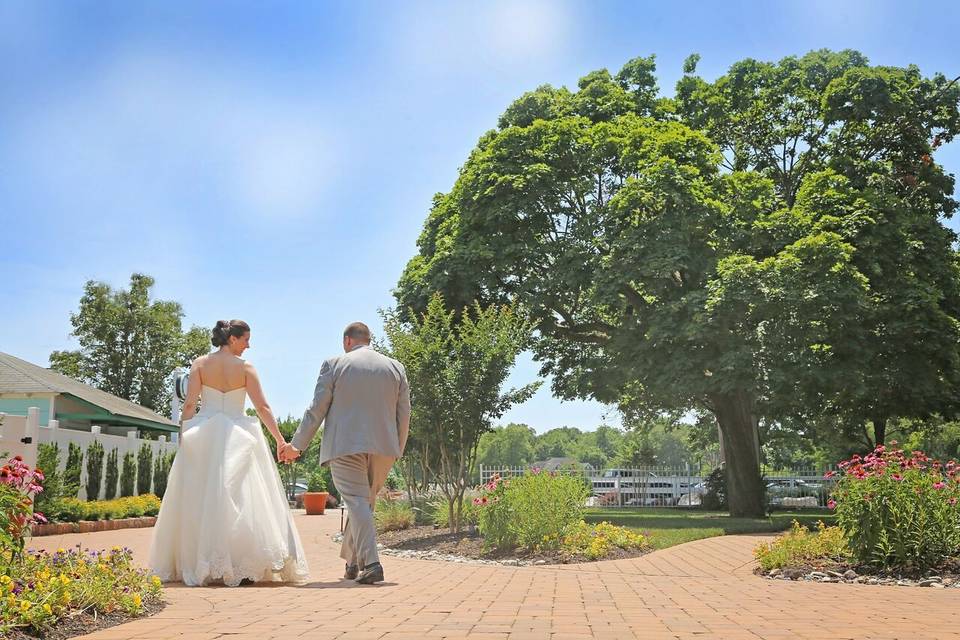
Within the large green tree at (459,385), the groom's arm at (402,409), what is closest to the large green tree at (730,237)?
the large green tree at (459,385)

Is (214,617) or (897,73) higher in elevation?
(897,73)

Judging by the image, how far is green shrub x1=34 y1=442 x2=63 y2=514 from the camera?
607 inches

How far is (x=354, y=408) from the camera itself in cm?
730

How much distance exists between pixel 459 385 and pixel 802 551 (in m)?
6.64

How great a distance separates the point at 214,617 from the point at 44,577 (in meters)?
0.97

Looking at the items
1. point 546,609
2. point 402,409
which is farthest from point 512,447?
point 546,609

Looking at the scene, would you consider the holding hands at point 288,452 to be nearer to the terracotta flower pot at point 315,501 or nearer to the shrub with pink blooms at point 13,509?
the shrub with pink blooms at point 13,509

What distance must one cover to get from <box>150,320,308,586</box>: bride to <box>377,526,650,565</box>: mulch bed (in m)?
4.37

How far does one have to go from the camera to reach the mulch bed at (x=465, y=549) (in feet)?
35.8

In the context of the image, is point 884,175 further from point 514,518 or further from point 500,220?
point 514,518

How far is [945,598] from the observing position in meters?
6.78

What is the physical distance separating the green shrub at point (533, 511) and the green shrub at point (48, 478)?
8.19m

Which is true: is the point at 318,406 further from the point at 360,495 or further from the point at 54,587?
the point at 54,587

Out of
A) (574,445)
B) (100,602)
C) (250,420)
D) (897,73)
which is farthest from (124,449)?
(574,445)
